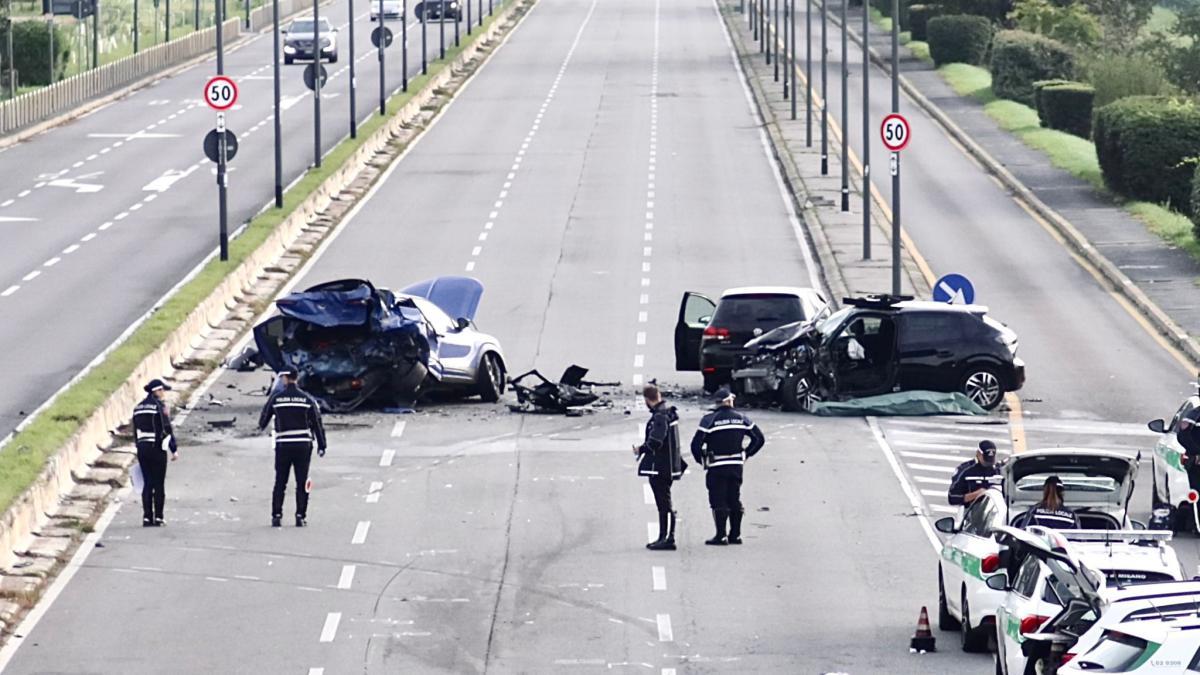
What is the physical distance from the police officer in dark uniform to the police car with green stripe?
15 centimetres

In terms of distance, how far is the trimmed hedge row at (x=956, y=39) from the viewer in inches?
3533

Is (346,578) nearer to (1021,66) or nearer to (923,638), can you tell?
Result: (923,638)

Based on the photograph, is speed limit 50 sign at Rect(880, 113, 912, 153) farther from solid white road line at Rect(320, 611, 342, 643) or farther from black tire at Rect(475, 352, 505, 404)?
solid white road line at Rect(320, 611, 342, 643)

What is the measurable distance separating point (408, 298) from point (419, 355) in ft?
4.29

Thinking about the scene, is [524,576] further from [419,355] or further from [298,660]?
[419,355]

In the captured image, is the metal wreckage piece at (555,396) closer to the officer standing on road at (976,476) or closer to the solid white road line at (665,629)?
the officer standing on road at (976,476)

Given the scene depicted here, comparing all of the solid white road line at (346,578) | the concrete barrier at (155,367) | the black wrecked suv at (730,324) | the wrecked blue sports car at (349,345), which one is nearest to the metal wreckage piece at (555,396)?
the wrecked blue sports car at (349,345)

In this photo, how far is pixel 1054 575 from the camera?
1484cm


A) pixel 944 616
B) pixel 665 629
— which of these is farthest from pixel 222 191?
pixel 944 616

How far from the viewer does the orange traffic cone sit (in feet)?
57.4

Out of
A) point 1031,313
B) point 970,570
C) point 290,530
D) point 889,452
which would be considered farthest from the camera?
point 1031,313

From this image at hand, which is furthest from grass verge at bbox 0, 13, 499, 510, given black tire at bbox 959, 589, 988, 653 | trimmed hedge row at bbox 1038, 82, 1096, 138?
trimmed hedge row at bbox 1038, 82, 1096, 138

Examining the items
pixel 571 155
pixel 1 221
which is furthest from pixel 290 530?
pixel 571 155

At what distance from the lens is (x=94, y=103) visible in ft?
241
